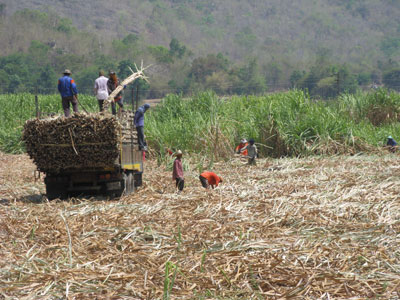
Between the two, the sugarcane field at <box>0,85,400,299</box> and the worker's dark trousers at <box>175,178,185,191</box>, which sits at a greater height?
the sugarcane field at <box>0,85,400,299</box>

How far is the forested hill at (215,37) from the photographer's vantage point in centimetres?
12000

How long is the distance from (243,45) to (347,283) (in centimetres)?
16857

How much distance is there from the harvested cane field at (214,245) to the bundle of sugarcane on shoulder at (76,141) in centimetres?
87

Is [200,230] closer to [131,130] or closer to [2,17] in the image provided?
[131,130]

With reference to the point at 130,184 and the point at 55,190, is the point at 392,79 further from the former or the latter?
the point at 55,190

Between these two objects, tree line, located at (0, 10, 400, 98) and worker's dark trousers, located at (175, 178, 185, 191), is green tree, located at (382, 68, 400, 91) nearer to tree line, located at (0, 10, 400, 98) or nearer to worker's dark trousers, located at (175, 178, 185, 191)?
tree line, located at (0, 10, 400, 98)

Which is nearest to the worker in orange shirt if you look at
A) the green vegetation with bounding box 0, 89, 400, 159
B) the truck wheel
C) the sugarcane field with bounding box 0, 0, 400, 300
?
the sugarcane field with bounding box 0, 0, 400, 300

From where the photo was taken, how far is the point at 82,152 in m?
9.13

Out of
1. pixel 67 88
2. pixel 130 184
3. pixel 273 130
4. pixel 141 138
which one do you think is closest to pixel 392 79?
pixel 273 130

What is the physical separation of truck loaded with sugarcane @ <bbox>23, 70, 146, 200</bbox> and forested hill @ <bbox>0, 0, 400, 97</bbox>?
291 ft

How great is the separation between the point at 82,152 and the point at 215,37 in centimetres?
17071

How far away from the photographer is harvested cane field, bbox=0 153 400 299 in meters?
4.65

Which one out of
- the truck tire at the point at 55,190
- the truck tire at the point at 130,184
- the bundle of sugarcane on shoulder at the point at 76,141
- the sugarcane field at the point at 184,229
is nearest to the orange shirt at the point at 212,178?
the sugarcane field at the point at 184,229

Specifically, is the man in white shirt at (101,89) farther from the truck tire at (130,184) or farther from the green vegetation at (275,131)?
the green vegetation at (275,131)
